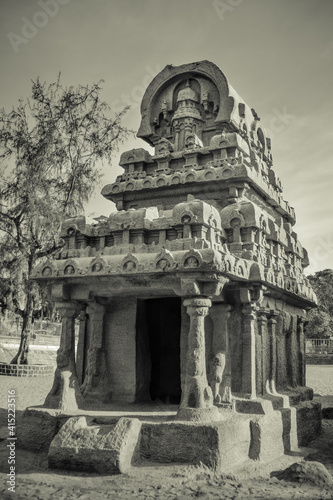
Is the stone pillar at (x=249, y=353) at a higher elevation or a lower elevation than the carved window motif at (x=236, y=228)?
lower

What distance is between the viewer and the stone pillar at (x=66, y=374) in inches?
244

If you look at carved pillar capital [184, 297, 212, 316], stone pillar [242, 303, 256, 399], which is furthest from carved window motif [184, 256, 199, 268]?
stone pillar [242, 303, 256, 399]

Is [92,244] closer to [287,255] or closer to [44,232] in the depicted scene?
[287,255]

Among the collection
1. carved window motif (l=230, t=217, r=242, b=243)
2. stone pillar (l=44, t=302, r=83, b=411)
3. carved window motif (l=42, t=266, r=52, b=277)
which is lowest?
stone pillar (l=44, t=302, r=83, b=411)

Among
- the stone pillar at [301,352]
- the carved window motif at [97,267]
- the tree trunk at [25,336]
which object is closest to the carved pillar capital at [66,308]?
the carved window motif at [97,267]

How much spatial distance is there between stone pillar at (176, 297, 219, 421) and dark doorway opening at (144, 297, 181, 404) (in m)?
2.11

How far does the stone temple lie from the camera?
222 inches

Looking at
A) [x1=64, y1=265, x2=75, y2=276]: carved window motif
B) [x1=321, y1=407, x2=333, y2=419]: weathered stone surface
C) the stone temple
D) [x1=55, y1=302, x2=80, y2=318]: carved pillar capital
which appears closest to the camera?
the stone temple

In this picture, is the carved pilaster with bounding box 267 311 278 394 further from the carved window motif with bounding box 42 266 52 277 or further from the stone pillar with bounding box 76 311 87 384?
the carved window motif with bounding box 42 266 52 277

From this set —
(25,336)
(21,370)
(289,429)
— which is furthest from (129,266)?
(21,370)

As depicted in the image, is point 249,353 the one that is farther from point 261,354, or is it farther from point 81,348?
point 81,348

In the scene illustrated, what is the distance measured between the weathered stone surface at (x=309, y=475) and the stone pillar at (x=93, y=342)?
298 centimetres

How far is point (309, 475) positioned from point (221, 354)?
1823mm

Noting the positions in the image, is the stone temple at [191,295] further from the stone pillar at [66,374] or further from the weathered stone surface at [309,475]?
the weathered stone surface at [309,475]
